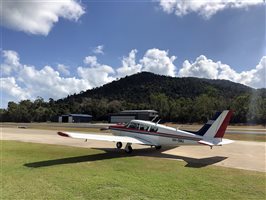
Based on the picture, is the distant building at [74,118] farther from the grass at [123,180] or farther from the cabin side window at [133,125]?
the grass at [123,180]

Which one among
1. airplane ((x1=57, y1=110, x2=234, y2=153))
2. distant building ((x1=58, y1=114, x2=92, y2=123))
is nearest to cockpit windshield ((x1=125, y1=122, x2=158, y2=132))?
airplane ((x1=57, y1=110, x2=234, y2=153))

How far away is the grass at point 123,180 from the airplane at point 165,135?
239cm

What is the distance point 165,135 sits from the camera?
1641 centimetres

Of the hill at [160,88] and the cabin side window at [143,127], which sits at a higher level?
the hill at [160,88]

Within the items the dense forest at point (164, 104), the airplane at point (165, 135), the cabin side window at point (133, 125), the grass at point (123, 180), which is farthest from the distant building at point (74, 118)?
the grass at point (123, 180)

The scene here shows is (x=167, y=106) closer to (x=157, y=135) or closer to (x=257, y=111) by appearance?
(x=257, y=111)

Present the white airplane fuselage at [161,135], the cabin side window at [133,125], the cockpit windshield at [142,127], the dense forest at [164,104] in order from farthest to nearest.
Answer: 1. the dense forest at [164,104]
2. the cabin side window at [133,125]
3. the cockpit windshield at [142,127]
4. the white airplane fuselage at [161,135]

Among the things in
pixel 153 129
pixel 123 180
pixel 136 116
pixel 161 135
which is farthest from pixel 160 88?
pixel 123 180

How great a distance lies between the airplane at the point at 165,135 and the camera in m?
15.0

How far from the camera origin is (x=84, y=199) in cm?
743

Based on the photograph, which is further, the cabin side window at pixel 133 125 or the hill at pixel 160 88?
the hill at pixel 160 88

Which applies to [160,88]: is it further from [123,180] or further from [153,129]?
[123,180]

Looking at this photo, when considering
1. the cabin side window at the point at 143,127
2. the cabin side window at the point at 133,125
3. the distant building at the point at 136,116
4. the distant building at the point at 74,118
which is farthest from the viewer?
the distant building at the point at 74,118

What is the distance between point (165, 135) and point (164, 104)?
283 ft
